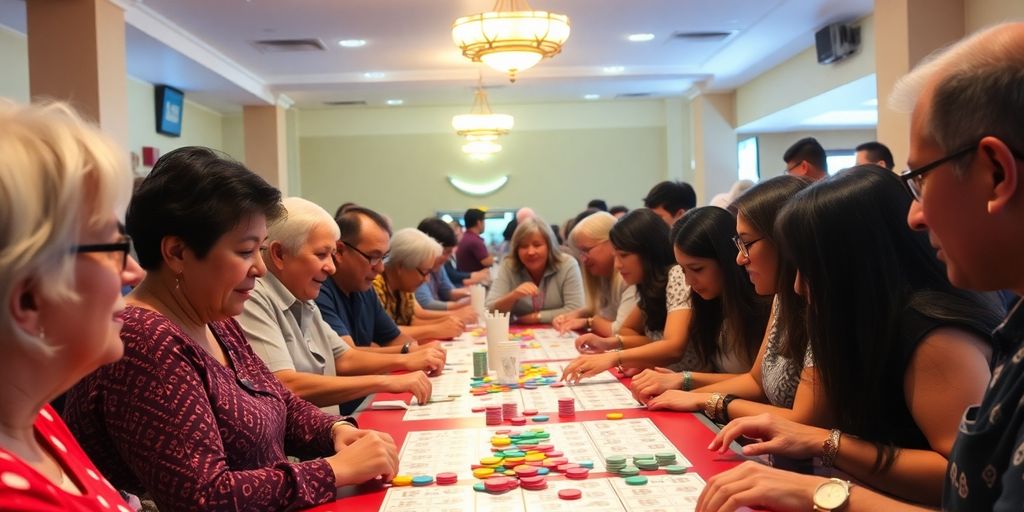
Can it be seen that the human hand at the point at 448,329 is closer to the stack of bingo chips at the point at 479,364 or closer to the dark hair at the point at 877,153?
the stack of bingo chips at the point at 479,364

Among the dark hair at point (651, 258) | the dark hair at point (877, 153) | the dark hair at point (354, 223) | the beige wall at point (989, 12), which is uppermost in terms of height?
the beige wall at point (989, 12)

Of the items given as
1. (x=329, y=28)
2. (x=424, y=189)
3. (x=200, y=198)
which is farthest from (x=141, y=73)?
(x=200, y=198)

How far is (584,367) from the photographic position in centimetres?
300

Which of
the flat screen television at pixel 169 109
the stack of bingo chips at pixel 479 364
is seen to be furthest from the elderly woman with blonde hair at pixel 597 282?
the flat screen television at pixel 169 109

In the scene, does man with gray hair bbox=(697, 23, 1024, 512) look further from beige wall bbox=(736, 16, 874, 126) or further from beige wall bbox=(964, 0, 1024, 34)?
beige wall bbox=(736, 16, 874, 126)

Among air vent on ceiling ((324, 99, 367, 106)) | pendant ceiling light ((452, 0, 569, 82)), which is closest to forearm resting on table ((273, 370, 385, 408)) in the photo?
pendant ceiling light ((452, 0, 569, 82))

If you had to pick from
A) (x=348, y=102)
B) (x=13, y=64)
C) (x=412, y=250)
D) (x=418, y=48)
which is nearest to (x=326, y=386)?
(x=412, y=250)

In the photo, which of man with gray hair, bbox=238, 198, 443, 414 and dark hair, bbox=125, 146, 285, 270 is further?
man with gray hair, bbox=238, 198, 443, 414

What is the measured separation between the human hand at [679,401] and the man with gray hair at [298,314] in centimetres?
72

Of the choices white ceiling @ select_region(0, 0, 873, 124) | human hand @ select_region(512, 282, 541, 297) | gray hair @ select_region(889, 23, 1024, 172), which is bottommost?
human hand @ select_region(512, 282, 541, 297)

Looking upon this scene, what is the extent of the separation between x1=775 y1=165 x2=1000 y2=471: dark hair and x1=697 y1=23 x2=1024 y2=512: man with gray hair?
1.75ft

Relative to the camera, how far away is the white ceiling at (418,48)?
7754 millimetres

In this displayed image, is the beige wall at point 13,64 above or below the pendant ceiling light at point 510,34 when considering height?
above

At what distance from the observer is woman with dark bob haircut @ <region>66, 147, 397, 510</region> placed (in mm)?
1538
